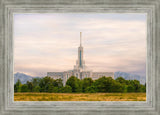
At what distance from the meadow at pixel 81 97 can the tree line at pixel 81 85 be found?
38 millimetres

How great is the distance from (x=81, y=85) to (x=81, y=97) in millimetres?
115

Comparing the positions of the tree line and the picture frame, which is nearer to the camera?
the picture frame

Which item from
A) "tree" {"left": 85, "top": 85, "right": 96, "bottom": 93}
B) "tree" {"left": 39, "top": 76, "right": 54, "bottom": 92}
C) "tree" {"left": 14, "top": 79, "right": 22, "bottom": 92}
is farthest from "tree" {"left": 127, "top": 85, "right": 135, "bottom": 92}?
"tree" {"left": 14, "top": 79, "right": 22, "bottom": 92}

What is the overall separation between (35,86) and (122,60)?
2.85 ft

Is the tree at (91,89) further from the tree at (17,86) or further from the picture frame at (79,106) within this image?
the tree at (17,86)

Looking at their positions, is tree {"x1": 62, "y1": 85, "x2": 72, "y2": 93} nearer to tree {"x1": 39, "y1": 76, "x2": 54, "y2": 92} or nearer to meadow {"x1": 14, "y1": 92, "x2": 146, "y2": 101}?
meadow {"x1": 14, "y1": 92, "x2": 146, "y2": 101}

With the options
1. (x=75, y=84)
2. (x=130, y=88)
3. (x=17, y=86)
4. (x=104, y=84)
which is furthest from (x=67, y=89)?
(x=130, y=88)

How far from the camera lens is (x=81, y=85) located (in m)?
1.86

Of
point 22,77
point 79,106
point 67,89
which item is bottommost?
point 79,106

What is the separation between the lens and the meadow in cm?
184

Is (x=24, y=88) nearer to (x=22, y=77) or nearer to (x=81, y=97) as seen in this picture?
(x=22, y=77)

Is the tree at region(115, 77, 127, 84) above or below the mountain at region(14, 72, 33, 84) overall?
below

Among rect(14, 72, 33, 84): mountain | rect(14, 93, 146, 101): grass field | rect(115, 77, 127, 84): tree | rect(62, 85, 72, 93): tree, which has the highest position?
rect(14, 72, 33, 84): mountain

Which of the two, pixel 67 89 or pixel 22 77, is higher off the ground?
pixel 22 77
